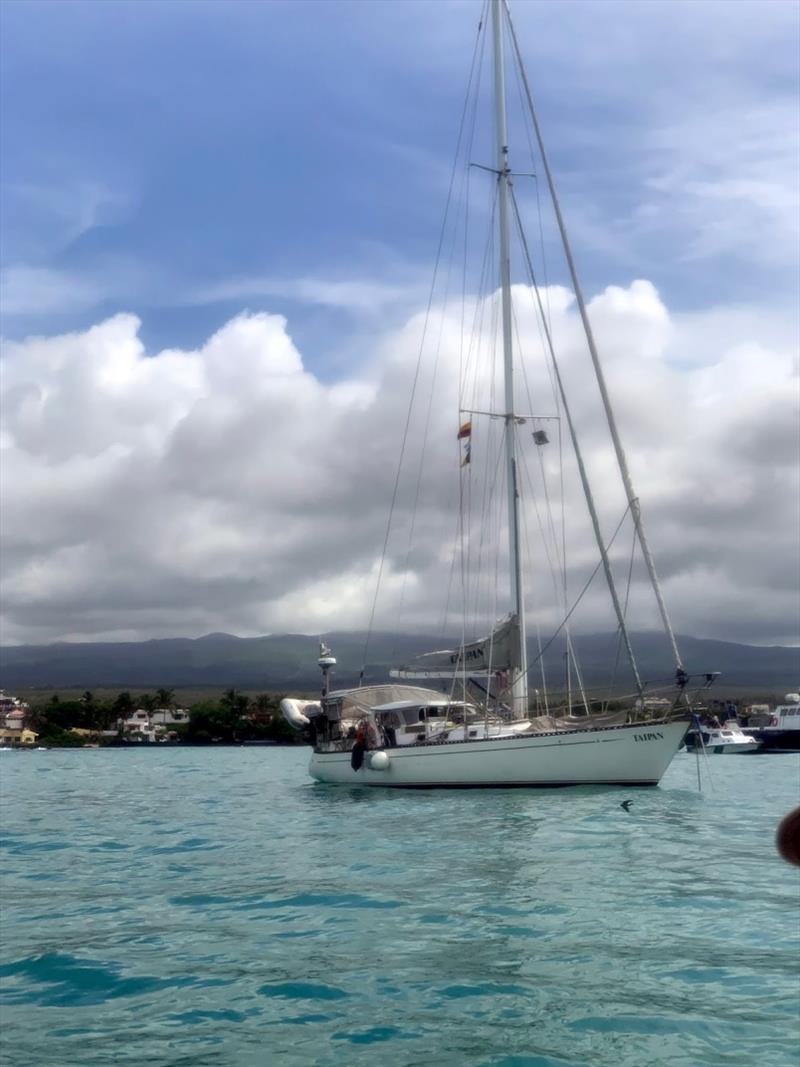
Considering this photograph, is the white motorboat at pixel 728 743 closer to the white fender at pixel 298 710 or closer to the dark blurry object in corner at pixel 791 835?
the white fender at pixel 298 710

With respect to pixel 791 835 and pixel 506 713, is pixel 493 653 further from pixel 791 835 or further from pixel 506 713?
pixel 791 835

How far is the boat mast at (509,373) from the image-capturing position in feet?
125

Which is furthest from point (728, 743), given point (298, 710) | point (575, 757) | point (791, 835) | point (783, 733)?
point (791, 835)

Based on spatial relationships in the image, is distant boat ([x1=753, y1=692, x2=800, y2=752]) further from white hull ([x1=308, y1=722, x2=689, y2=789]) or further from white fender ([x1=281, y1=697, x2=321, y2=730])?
white hull ([x1=308, y1=722, x2=689, y2=789])

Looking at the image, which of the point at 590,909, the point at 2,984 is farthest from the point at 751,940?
the point at 2,984

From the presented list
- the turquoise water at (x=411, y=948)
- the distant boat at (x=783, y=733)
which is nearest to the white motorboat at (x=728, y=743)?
the distant boat at (x=783, y=733)

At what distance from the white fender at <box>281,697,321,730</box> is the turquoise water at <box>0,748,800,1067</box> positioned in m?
21.6

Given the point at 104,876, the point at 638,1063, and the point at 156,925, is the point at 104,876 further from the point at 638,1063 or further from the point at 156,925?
the point at 638,1063

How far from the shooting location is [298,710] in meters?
49.6

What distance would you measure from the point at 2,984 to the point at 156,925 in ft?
10.2

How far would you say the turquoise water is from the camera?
9.87 m

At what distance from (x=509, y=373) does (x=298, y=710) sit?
1793 cm

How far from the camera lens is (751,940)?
13.4 metres

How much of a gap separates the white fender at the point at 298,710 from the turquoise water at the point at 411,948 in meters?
21.6
